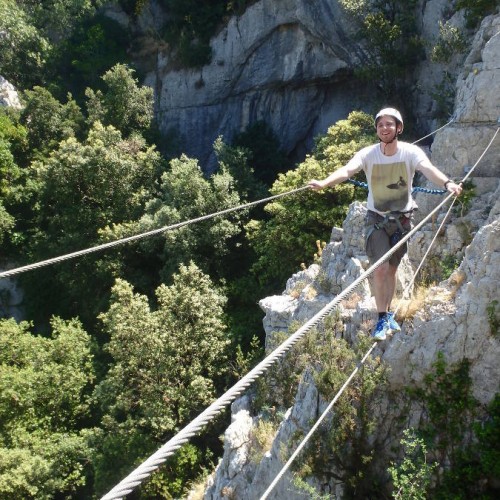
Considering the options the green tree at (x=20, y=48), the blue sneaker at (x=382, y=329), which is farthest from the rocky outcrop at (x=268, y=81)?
the blue sneaker at (x=382, y=329)

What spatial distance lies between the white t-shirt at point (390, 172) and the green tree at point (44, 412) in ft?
43.4

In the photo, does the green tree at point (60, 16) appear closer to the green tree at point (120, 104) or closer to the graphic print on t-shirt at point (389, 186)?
the green tree at point (120, 104)

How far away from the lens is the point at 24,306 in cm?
2494

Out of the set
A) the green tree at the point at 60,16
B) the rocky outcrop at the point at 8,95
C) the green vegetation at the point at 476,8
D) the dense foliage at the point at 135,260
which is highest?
the green tree at the point at 60,16

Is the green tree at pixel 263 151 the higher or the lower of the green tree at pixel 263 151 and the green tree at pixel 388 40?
the lower

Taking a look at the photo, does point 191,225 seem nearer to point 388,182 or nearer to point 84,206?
point 84,206

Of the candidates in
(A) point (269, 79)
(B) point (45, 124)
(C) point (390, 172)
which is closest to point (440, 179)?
(C) point (390, 172)

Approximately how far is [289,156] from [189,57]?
26.1 feet

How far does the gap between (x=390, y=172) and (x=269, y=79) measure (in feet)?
77.6

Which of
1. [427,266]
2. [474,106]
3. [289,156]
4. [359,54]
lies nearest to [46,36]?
[289,156]

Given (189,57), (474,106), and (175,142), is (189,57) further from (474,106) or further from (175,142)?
(474,106)

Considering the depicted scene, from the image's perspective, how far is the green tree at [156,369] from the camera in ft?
48.2

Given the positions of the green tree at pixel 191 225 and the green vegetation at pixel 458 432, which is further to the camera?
the green tree at pixel 191 225

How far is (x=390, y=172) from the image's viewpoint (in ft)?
18.5
